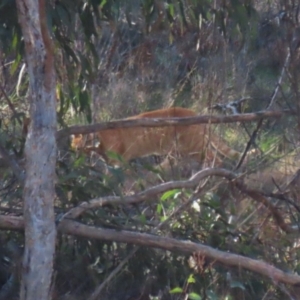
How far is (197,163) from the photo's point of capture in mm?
4617

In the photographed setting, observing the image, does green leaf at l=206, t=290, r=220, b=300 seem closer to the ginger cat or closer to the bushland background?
the bushland background

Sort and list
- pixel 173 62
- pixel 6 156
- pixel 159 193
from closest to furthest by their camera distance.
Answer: pixel 6 156, pixel 159 193, pixel 173 62

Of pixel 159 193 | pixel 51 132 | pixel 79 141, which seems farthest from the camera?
pixel 79 141

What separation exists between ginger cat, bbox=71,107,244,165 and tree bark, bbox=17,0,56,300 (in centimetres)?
105

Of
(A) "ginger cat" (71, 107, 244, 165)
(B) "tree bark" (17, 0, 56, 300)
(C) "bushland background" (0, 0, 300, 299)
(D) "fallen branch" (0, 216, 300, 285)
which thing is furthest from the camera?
(A) "ginger cat" (71, 107, 244, 165)

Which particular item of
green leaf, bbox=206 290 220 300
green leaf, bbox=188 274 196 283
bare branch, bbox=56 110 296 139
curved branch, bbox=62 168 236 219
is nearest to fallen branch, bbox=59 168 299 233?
curved branch, bbox=62 168 236 219

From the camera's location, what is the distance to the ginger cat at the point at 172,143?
4.52 metres

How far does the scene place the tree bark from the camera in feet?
8.89

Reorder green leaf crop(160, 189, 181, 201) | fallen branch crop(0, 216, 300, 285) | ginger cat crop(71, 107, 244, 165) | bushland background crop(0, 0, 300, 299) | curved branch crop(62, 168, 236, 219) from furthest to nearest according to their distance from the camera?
ginger cat crop(71, 107, 244, 165), green leaf crop(160, 189, 181, 201), bushland background crop(0, 0, 300, 299), curved branch crop(62, 168, 236, 219), fallen branch crop(0, 216, 300, 285)

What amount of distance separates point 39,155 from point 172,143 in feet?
7.55

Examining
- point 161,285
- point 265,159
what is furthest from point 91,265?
point 265,159

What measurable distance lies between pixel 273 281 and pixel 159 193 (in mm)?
750

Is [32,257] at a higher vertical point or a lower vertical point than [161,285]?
higher

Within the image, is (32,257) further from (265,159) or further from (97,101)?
(97,101)
